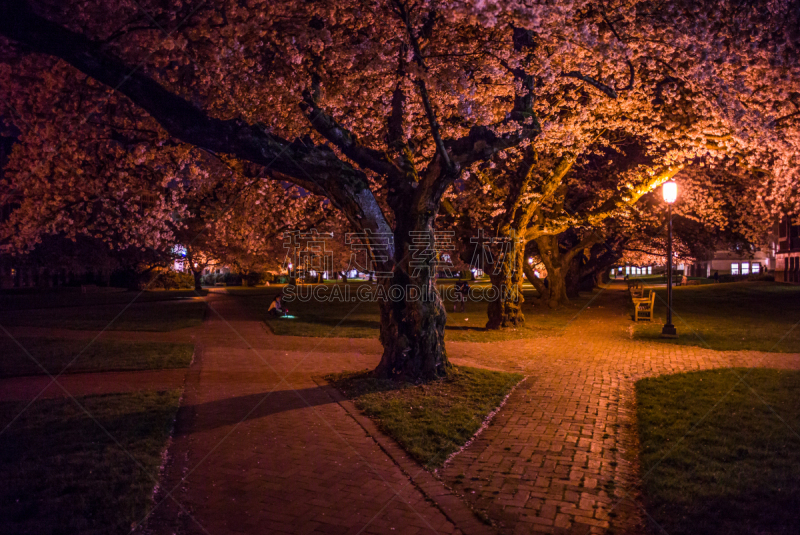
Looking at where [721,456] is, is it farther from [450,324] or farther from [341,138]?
[450,324]

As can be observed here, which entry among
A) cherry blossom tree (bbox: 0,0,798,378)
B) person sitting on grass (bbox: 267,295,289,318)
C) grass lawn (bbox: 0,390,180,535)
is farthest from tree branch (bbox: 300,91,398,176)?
person sitting on grass (bbox: 267,295,289,318)

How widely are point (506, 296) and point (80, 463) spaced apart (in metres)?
14.1

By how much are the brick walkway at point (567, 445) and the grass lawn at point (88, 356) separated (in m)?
6.36

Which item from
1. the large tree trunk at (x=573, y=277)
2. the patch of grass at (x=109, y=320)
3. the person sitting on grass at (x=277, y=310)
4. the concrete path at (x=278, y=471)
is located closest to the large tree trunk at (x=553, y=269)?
the large tree trunk at (x=573, y=277)

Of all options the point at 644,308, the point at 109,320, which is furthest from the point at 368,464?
the point at 109,320

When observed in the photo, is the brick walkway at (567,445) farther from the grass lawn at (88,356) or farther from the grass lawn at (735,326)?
the grass lawn at (88,356)

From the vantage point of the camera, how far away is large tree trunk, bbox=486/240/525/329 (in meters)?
17.4

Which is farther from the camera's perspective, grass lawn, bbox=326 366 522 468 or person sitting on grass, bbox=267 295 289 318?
person sitting on grass, bbox=267 295 289 318

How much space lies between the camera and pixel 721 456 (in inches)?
207

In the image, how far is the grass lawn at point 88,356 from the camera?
10.4m

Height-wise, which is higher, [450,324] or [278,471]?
[450,324]

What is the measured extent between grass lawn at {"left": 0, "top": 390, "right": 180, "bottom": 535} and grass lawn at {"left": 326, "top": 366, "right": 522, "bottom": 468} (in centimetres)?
252

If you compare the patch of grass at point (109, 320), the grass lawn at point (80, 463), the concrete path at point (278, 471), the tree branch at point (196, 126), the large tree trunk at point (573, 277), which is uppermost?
the tree branch at point (196, 126)

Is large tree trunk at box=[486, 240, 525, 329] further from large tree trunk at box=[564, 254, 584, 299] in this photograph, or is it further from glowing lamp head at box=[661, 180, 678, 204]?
large tree trunk at box=[564, 254, 584, 299]
